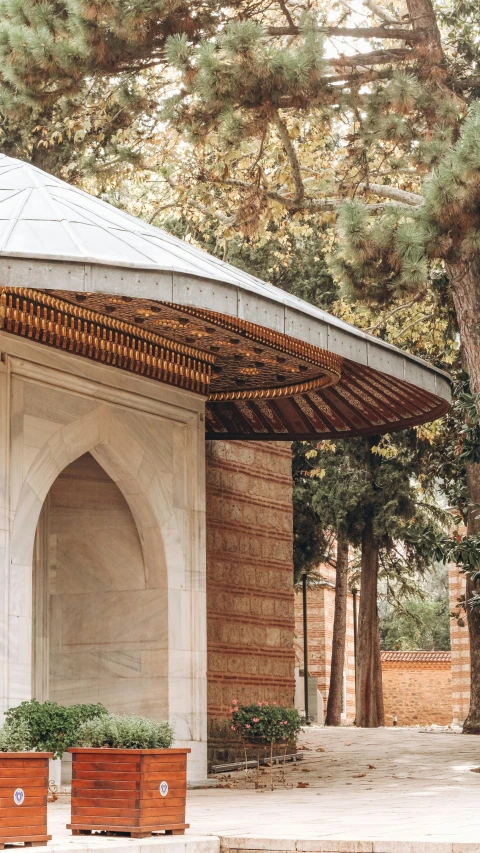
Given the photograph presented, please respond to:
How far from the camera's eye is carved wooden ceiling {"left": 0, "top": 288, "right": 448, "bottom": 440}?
9.23m

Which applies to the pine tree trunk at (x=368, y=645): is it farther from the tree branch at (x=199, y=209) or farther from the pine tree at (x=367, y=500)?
the tree branch at (x=199, y=209)

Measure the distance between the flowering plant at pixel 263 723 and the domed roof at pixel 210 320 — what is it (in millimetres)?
2914

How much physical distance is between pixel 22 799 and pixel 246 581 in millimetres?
6989

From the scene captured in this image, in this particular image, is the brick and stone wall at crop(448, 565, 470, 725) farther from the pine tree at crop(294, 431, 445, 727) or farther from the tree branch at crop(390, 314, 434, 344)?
the tree branch at crop(390, 314, 434, 344)

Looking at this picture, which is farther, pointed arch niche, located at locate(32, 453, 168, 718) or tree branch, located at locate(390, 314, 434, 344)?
tree branch, located at locate(390, 314, 434, 344)

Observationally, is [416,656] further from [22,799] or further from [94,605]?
[22,799]

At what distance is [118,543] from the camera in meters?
11.1

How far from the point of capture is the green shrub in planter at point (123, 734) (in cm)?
678

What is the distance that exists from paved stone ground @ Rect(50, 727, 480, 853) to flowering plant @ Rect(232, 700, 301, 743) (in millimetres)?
462

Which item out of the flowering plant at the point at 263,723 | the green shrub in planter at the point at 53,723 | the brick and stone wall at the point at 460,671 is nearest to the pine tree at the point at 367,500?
the brick and stone wall at the point at 460,671

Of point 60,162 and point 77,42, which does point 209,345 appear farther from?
point 60,162

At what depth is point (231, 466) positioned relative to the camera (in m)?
13.1

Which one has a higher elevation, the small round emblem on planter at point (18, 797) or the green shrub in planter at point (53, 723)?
the green shrub in planter at point (53, 723)

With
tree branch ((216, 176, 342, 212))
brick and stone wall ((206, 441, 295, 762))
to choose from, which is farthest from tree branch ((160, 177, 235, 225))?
brick and stone wall ((206, 441, 295, 762))
